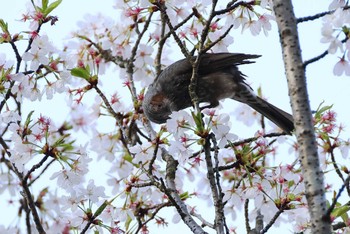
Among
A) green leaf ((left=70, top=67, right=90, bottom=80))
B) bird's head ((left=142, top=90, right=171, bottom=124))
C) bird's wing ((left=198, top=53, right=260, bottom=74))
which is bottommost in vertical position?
green leaf ((left=70, top=67, right=90, bottom=80))

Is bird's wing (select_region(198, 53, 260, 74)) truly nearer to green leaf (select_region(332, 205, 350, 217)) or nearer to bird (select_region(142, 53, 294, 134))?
bird (select_region(142, 53, 294, 134))

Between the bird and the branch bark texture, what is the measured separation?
8.12 ft

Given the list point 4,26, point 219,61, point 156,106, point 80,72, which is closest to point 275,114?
point 219,61

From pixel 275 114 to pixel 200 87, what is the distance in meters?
0.82

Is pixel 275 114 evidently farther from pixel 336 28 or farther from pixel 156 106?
pixel 336 28

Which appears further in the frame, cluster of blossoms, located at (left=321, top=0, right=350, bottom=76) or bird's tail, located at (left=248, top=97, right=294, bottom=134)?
bird's tail, located at (left=248, top=97, right=294, bottom=134)

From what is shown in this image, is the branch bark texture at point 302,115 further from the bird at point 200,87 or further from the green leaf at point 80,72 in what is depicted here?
the bird at point 200,87

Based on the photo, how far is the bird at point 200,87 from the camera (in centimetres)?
577

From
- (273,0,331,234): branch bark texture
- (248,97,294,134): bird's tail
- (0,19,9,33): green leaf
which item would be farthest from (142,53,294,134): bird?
(273,0,331,234): branch bark texture

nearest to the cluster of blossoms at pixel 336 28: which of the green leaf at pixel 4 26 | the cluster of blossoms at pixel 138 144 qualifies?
the cluster of blossoms at pixel 138 144

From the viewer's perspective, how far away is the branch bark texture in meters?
2.82

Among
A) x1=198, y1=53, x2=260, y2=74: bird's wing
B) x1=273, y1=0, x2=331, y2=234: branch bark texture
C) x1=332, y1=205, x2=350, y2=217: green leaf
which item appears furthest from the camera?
x1=198, y1=53, x2=260, y2=74: bird's wing

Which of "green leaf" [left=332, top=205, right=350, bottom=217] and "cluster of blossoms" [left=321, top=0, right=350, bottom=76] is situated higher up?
"cluster of blossoms" [left=321, top=0, right=350, bottom=76]

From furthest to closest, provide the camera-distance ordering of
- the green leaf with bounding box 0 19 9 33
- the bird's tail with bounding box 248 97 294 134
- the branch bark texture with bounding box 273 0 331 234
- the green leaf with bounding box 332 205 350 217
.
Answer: the bird's tail with bounding box 248 97 294 134
the green leaf with bounding box 0 19 9 33
the green leaf with bounding box 332 205 350 217
the branch bark texture with bounding box 273 0 331 234
